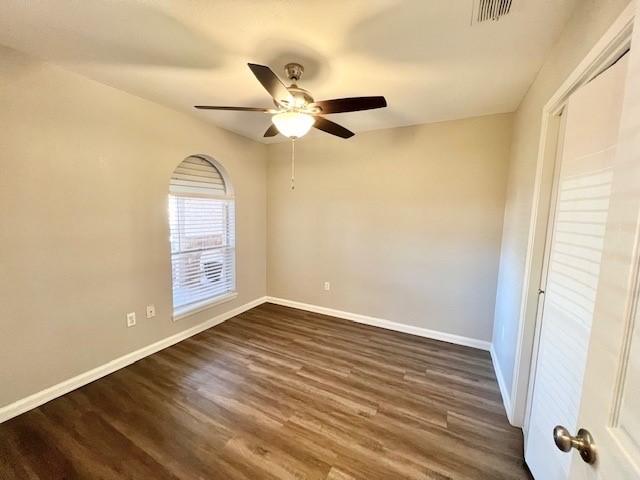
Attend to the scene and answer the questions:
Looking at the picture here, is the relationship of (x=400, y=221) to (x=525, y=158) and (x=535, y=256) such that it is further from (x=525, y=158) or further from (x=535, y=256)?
(x=535, y=256)

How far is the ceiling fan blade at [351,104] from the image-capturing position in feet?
5.22

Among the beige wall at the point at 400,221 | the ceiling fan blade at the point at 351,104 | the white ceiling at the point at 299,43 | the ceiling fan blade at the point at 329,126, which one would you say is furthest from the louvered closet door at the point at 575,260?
the beige wall at the point at 400,221

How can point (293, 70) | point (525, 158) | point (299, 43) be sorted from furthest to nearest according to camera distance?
point (525, 158), point (293, 70), point (299, 43)

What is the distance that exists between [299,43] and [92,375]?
2988 mm

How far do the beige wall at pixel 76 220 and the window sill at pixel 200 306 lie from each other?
0.09 m

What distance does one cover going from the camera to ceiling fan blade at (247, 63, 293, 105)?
1367 mm

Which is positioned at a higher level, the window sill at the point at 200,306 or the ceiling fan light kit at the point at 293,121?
the ceiling fan light kit at the point at 293,121

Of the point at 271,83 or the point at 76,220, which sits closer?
the point at 271,83

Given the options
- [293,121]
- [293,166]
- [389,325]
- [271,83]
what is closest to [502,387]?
[389,325]

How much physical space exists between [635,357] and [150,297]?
314 cm

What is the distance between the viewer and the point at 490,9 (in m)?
1.31

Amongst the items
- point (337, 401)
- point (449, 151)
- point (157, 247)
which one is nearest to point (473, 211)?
point (449, 151)

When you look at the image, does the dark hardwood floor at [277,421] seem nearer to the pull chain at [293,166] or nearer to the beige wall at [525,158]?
the beige wall at [525,158]

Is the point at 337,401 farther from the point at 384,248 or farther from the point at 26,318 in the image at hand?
the point at 26,318
